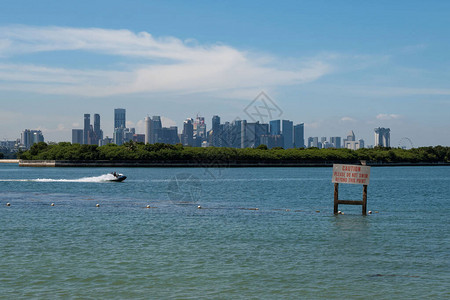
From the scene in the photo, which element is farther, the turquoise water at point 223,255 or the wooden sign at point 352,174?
the wooden sign at point 352,174

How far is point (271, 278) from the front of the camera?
72.1 ft

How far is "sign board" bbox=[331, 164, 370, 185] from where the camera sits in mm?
43031

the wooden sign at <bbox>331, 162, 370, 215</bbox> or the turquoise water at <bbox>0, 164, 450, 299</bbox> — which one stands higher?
the wooden sign at <bbox>331, 162, 370, 215</bbox>

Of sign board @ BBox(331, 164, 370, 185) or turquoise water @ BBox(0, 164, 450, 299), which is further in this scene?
sign board @ BBox(331, 164, 370, 185)

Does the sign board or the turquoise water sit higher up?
the sign board

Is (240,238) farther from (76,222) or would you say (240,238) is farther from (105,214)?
(105,214)

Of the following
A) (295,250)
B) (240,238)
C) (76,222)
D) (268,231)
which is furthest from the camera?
(76,222)

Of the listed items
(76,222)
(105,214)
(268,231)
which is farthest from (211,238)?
(105,214)

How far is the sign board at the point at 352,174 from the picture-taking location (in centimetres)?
4303

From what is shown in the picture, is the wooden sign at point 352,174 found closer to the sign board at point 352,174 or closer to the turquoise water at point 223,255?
the sign board at point 352,174

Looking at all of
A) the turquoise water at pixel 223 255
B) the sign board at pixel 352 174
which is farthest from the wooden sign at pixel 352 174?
the turquoise water at pixel 223 255

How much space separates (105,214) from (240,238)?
55.5 ft

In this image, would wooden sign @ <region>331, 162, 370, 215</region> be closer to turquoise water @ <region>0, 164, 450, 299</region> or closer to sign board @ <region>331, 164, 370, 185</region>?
sign board @ <region>331, 164, 370, 185</region>

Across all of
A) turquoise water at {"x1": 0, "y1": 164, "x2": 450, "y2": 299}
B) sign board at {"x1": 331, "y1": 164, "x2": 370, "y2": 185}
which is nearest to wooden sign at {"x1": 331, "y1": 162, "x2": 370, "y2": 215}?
sign board at {"x1": 331, "y1": 164, "x2": 370, "y2": 185}
